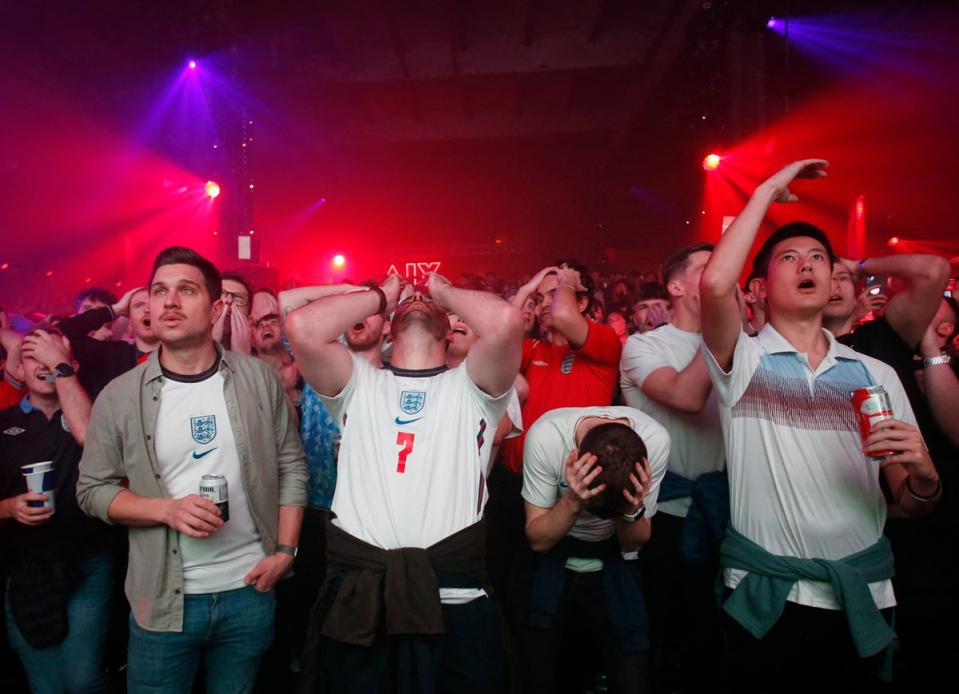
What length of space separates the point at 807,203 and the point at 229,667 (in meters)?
13.6

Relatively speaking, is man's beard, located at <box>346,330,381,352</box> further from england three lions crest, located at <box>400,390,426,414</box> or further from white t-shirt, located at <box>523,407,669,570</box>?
white t-shirt, located at <box>523,407,669,570</box>

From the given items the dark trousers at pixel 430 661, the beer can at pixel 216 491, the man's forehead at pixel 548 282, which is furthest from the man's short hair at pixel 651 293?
the beer can at pixel 216 491

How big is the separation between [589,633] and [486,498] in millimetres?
762

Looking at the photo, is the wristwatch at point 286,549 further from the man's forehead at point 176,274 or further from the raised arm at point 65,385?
the man's forehead at point 176,274

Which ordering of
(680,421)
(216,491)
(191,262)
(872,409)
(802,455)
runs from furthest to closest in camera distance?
(680,421) < (191,262) < (802,455) < (216,491) < (872,409)

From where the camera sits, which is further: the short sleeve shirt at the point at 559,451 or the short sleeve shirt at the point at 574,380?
the short sleeve shirt at the point at 574,380

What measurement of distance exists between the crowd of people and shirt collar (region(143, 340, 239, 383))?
0.01 meters

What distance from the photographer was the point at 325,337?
2.14 m

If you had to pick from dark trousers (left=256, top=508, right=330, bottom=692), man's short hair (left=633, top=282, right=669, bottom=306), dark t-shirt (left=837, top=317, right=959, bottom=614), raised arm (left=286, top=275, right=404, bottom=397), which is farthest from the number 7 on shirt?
man's short hair (left=633, top=282, right=669, bottom=306)

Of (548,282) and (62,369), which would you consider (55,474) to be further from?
(548,282)

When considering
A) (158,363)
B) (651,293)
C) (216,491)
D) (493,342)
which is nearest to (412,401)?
(493,342)

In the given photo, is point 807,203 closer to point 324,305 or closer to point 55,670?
point 324,305

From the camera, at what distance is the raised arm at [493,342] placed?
2.07 meters

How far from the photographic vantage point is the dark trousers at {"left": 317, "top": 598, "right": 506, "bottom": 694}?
1895 millimetres
